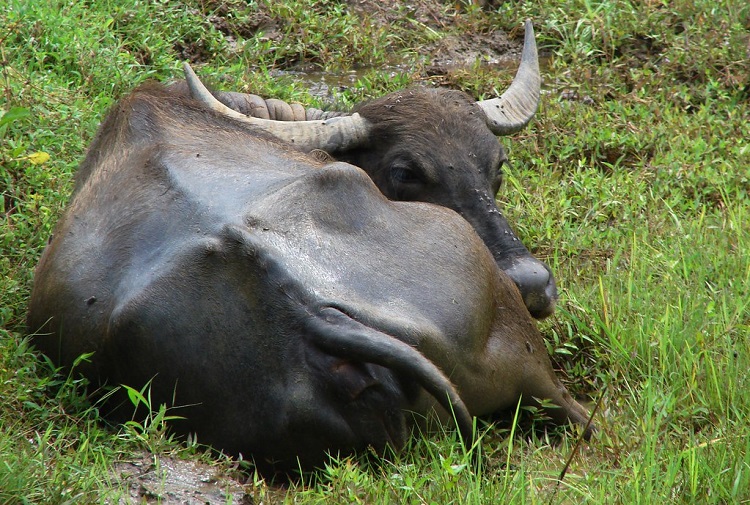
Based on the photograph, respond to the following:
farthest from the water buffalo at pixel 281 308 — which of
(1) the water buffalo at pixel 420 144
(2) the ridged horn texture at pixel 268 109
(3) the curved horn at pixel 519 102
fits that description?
(3) the curved horn at pixel 519 102

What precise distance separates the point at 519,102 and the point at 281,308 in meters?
3.23

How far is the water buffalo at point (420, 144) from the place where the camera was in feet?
16.5

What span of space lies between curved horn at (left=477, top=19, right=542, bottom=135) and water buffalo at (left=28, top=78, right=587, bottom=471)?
2.03 meters

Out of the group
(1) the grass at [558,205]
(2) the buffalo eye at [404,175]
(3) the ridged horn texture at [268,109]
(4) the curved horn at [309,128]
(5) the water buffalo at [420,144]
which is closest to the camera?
(1) the grass at [558,205]

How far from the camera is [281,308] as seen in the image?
10.6 feet

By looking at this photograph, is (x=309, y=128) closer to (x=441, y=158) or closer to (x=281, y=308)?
(x=441, y=158)

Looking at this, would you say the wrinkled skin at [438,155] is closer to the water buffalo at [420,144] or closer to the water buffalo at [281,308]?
the water buffalo at [420,144]

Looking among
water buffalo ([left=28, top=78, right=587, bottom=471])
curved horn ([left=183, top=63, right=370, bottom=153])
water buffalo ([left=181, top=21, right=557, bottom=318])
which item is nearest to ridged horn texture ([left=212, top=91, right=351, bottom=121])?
water buffalo ([left=181, top=21, right=557, bottom=318])

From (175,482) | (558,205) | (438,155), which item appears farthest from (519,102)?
(175,482)

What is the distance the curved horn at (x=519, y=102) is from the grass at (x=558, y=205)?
432 millimetres

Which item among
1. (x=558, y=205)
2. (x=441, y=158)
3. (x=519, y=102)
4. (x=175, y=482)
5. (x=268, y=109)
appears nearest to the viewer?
(x=175, y=482)

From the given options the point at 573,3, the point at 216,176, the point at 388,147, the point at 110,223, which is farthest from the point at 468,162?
the point at 573,3

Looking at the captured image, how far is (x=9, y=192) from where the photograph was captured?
5.02m

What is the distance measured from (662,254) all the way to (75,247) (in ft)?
9.77
